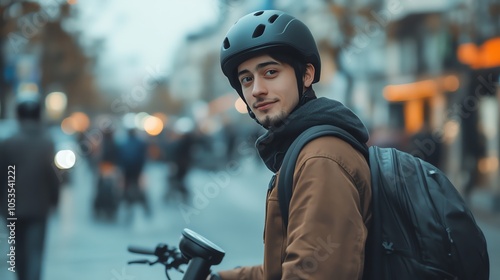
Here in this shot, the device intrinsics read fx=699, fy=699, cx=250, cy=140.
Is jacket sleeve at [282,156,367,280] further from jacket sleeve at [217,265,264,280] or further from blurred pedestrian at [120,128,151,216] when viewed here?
blurred pedestrian at [120,128,151,216]

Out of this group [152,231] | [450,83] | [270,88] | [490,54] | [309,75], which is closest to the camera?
[270,88]

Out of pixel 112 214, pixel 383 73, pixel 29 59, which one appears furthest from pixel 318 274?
pixel 383 73

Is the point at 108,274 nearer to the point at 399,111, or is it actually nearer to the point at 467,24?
the point at 467,24

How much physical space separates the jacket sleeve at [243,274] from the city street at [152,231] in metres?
4.21

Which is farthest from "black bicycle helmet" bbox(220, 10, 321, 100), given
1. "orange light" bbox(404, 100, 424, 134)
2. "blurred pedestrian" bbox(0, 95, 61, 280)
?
"orange light" bbox(404, 100, 424, 134)

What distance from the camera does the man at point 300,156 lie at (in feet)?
5.63

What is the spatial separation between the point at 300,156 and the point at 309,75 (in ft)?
1.59

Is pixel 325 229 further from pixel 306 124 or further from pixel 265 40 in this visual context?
pixel 265 40

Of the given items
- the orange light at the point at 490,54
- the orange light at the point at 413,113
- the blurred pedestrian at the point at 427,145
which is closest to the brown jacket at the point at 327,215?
the blurred pedestrian at the point at 427,145

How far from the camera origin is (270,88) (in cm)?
211

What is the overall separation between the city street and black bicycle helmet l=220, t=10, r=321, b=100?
453 centimetres

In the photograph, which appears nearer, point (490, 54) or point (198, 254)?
point (198, 254)

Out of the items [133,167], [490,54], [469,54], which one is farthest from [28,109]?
[469,54]

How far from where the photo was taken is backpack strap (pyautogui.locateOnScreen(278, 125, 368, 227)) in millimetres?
1862
